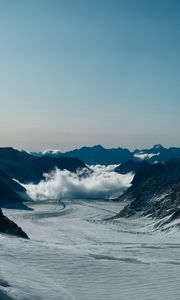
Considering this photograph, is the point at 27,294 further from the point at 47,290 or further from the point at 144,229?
the point at 144,229

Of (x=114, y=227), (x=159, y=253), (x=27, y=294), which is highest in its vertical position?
(x=27, y=294)

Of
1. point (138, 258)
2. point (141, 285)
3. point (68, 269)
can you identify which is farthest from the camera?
point (138, 258)

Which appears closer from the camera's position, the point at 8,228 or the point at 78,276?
the point at 78,276

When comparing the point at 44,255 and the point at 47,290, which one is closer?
the point at 47,290

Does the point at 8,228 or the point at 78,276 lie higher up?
the point at 78,276

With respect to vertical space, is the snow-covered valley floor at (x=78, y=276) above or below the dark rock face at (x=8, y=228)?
above

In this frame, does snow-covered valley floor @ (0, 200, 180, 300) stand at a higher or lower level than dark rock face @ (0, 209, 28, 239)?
higher

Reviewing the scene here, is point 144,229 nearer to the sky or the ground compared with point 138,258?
nearer to the ground

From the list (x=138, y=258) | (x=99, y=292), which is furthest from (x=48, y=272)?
(x=138, y=258)

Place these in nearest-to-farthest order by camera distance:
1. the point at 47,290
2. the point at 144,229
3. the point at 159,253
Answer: the point at 47,290, the point at 159,253, the point at 144,229

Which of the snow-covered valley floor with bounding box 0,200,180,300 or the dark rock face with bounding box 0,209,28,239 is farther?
the dark rock face with bounding box 0,209,28,239

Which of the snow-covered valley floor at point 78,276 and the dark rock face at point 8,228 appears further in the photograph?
Answer: the dark rock face at point 8,228
